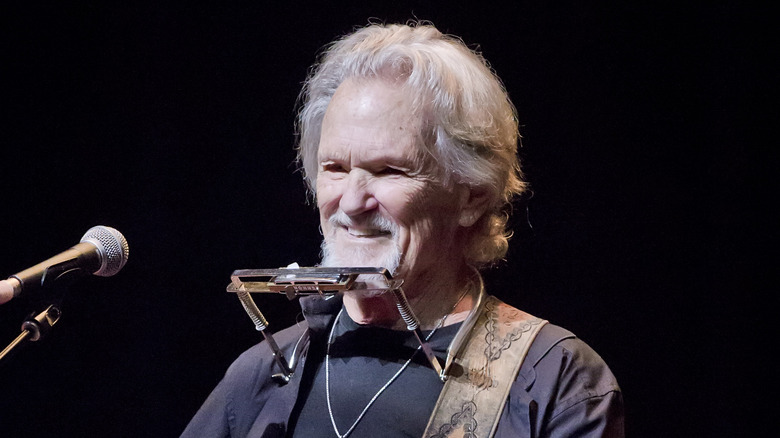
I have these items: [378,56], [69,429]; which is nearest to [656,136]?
[378,56]

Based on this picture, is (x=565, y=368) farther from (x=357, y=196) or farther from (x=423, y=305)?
(x=357, y=196)

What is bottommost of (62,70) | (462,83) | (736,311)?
(736,311)

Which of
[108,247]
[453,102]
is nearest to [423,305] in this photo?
[453,102]

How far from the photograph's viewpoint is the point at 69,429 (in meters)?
2.80

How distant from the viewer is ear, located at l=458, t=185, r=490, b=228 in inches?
85.1

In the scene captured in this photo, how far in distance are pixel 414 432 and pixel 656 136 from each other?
4.02 feet

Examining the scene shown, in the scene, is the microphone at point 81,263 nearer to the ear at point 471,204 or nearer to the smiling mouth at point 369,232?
the smiling mouth at point 369,232

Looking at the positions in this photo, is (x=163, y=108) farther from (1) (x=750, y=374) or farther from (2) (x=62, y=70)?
(1) (x=750, y=374)

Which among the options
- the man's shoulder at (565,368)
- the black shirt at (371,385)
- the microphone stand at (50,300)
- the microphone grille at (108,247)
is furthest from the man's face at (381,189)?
the microphone stand at (50,300)

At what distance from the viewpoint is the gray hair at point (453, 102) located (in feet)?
6.84

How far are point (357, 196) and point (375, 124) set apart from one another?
0.20 m

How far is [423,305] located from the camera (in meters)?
2.12

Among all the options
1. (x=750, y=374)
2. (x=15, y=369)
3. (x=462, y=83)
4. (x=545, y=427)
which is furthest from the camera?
(x=15, y=369)

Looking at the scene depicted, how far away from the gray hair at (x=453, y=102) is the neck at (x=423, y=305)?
0.13 metres
